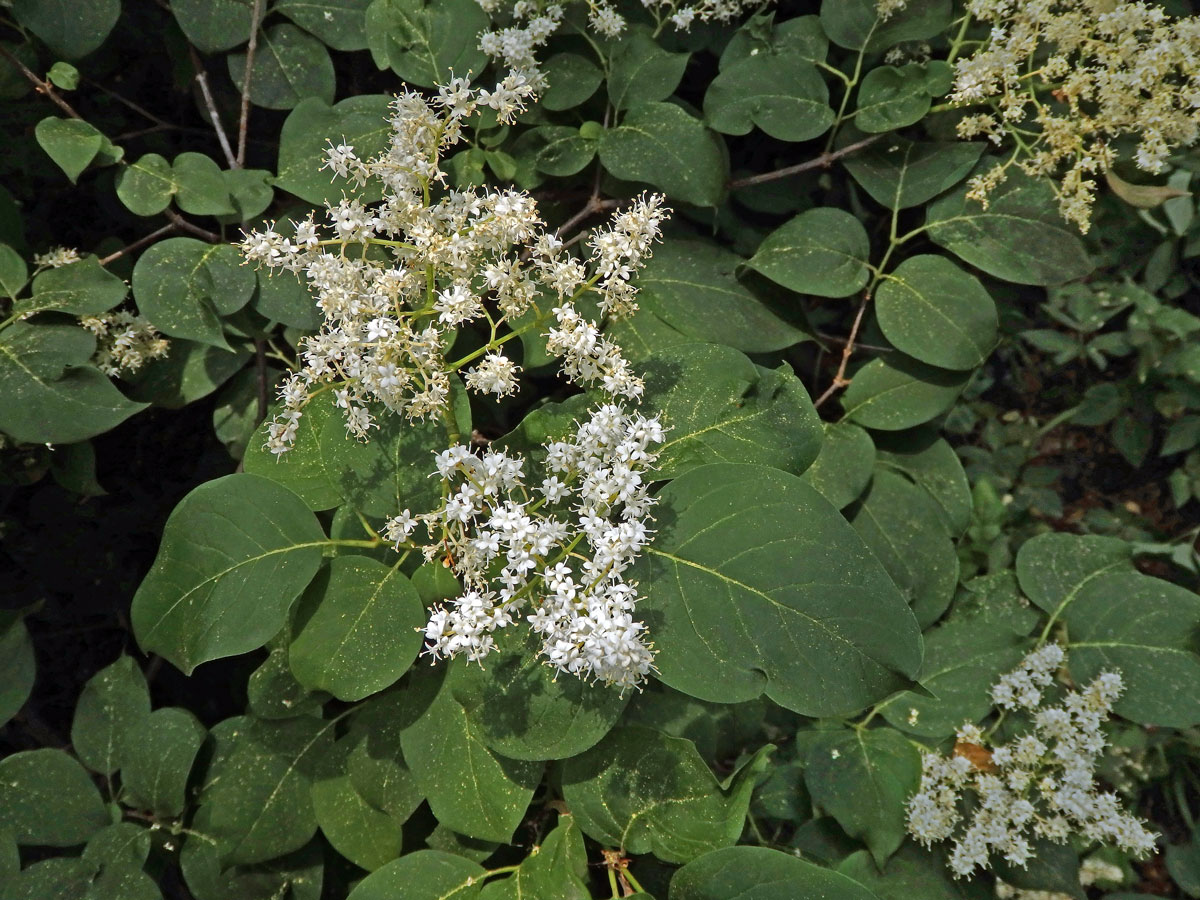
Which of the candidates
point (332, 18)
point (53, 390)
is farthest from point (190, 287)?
point (332, 18)

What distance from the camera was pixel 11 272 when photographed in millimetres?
1310

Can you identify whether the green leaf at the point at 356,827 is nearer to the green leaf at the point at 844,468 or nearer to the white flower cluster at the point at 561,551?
the white flower cluster at the point at 561,551

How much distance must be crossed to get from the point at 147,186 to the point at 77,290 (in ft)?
0.65

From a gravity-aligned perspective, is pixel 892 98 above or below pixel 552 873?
above

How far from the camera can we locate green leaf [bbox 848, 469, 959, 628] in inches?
58.4

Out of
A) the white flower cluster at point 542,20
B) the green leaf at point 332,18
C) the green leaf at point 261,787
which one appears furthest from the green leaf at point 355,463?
the green leaf at point 332,18

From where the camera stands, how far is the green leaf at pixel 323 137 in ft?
4.41

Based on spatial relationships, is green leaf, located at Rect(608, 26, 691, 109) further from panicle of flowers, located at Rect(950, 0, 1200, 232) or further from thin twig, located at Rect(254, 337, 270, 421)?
thin twig, located at Rect(254, 337, 270, 421)

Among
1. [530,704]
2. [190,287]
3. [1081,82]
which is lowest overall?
[530,704]

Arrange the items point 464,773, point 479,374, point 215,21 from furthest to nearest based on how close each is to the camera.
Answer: point 215,21 < point 464,773 < point 479,374

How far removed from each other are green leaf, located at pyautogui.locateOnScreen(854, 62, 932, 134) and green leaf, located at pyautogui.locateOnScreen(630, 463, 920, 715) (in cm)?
72

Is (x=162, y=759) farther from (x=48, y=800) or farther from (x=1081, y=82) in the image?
(x=1081, y=82)

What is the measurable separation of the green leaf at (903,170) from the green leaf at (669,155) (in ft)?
0.98

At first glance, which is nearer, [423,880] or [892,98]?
[423,880]
